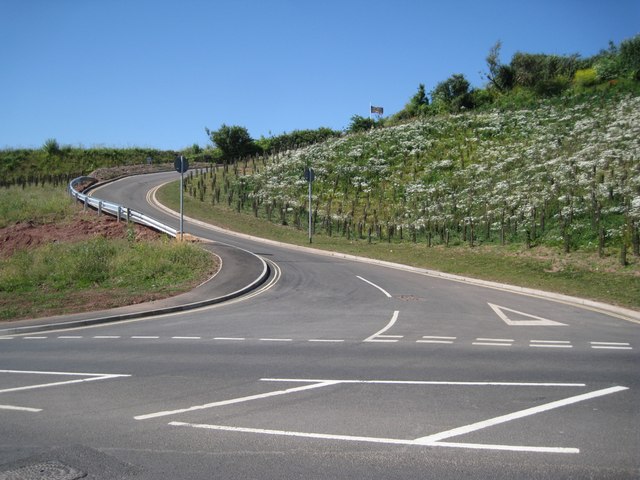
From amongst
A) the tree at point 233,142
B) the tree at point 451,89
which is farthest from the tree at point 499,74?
the tree at point 233,142

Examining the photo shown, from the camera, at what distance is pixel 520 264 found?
20.7 m

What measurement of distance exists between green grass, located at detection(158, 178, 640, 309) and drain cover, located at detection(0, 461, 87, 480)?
14.0 m

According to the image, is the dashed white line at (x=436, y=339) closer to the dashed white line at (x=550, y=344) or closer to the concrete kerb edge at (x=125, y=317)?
the dashed white line at (x=550, y=344)

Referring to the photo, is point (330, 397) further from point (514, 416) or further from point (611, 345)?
point (611, 345)

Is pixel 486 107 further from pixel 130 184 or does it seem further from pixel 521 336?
pixel 521 336

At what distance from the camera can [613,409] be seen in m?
6.46

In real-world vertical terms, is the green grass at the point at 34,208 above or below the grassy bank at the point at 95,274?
above

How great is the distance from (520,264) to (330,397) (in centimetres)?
1555

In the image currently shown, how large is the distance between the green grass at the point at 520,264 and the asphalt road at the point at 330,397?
3512 mm

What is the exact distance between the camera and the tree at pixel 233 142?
68.6 metres

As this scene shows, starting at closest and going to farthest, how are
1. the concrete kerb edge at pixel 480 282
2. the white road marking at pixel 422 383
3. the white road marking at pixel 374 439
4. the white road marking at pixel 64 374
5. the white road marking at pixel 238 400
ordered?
the white road marking at pixel 374 439 → the white road marking at pixel 238 400 → the white road marking at pixel 422 383 → the white road marking at pixel 64 374 → the concrete kerb edge at pixel 480 282

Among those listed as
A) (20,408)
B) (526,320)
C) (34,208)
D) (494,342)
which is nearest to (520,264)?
(526,320)

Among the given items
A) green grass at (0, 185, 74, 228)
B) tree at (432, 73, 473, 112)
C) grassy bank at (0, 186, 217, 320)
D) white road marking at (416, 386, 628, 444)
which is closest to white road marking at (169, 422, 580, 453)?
white road marking at (416, 386, 628, 444)

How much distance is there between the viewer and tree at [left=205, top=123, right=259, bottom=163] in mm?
68625
